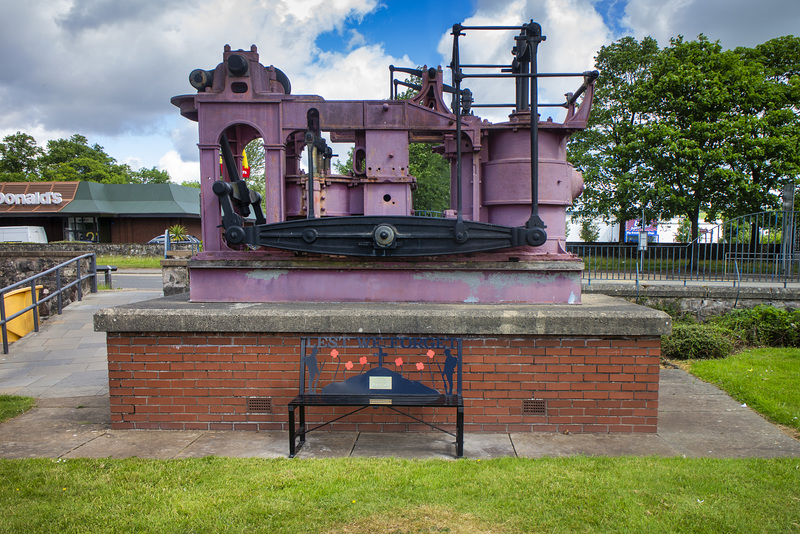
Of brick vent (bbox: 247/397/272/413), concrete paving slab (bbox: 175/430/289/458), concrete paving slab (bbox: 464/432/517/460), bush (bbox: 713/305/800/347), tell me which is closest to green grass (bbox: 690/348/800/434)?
bush (bbox: 713/305/800/347)

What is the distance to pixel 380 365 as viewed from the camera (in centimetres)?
453

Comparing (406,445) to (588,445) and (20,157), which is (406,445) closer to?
(588,445)

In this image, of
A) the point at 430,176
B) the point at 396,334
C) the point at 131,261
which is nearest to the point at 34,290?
the point at 396,334

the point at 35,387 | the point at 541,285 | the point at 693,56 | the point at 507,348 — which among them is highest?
the point at 693,56

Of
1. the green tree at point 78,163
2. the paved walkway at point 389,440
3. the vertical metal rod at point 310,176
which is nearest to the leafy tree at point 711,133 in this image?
the paved walkway at point 389,440

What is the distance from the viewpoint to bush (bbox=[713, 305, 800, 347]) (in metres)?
9.61

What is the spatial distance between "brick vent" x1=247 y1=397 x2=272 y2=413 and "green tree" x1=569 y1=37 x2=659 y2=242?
20710mm

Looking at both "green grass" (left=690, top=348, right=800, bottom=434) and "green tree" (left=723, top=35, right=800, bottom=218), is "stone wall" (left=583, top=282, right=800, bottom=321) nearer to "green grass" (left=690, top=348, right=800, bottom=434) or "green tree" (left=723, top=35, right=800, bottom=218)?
"green grass" (left=690, top=348, right=800, bottom=434)

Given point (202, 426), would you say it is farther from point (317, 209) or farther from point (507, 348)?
point (507, 348)

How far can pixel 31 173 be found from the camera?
5497 centimetres

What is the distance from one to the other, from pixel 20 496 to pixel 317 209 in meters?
3.30

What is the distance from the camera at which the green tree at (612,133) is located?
76.1ft

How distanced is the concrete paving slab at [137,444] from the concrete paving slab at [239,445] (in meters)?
0.10

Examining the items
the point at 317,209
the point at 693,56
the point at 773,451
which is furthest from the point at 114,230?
the point at 773,451
